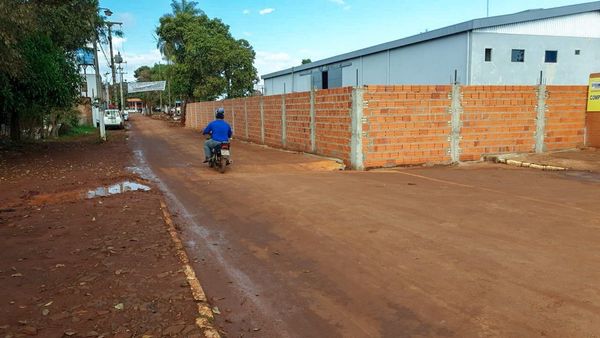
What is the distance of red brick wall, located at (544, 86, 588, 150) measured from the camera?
14.3m

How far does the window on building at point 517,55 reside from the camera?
23.3 meters

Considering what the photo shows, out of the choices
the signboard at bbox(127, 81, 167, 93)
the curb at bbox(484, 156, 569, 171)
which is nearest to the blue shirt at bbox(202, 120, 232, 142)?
the curb at bbox(484, 156, 569, 171)

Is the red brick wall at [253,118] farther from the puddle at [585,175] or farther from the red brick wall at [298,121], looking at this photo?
the puddle at [585,175]

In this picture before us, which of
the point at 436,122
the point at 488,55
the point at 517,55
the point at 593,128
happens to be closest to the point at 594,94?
the point at 593,128

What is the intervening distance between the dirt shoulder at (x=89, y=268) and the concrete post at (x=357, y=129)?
209 inches

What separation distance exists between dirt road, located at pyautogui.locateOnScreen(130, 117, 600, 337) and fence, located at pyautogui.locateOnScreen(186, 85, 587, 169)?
2.75m

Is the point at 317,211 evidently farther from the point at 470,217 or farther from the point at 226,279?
the point at 226,279

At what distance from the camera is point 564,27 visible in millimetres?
24531

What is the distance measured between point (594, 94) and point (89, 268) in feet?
49.6

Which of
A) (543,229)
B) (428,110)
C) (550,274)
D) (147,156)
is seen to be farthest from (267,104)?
(550,274)

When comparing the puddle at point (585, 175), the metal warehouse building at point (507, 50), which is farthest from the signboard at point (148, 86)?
the puddle at point (585, 175)

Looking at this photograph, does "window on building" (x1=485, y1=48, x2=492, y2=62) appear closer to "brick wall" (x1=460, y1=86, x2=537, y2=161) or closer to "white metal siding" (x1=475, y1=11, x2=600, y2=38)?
"white metal siding" (x1=475, y1=11, x2=600, y2=38)

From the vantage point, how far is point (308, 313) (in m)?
3.92

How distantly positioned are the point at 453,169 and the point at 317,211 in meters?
6.14
